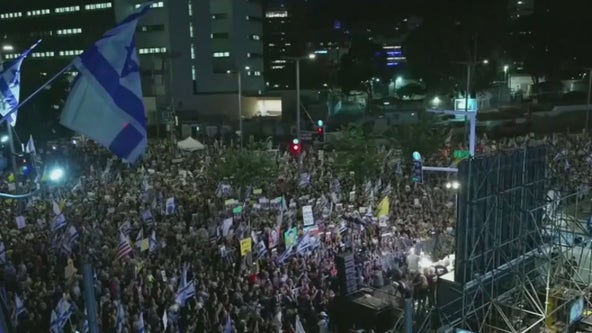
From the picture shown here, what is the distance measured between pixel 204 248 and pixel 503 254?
7.63 metres

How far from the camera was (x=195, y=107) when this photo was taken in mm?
61125

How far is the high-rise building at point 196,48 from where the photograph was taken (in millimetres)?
60938

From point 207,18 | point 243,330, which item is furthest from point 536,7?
point 243,330

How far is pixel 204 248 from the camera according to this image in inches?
602

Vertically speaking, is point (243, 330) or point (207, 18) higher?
point (207, 18)

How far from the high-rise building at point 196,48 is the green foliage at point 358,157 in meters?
33.1

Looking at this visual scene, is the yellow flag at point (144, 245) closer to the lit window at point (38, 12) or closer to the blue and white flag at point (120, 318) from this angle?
the blue and white flag at point (120, 318)

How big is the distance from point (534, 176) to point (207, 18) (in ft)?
188

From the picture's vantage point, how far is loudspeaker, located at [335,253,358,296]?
13873 millimetres

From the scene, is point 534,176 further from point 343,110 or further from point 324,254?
point 343,110

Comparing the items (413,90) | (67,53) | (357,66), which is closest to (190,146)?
(357,66)

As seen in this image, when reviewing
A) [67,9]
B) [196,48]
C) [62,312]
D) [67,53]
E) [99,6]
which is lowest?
[62,312]

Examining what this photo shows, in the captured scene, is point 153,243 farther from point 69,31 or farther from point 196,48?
point 69,31

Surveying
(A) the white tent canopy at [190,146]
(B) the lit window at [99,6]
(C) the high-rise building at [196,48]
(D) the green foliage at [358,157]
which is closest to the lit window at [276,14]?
(C) the high-rise building at [196,48]
